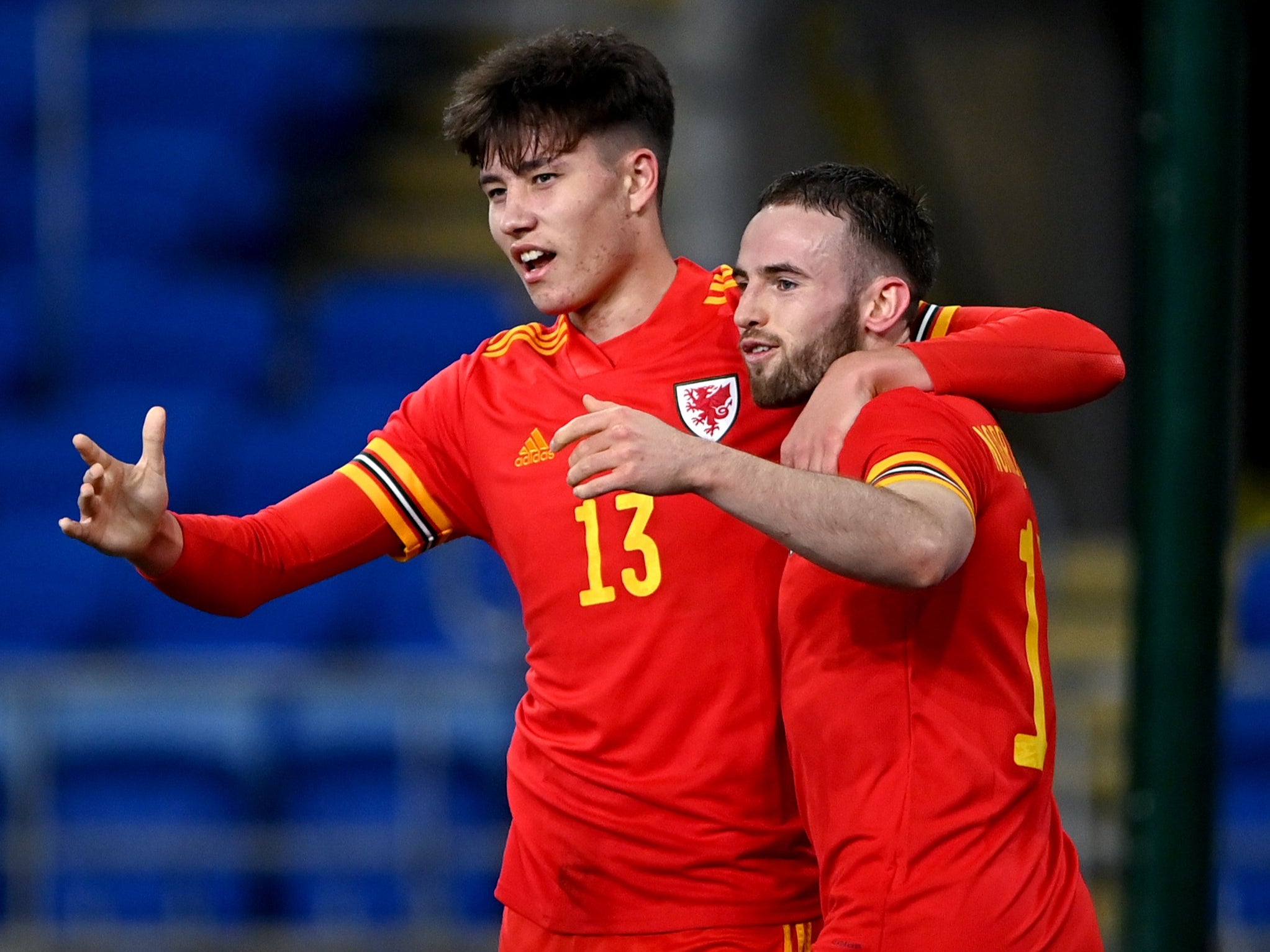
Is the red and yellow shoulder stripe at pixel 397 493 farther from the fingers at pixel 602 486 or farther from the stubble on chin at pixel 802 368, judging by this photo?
the fingers at pixel 602 486

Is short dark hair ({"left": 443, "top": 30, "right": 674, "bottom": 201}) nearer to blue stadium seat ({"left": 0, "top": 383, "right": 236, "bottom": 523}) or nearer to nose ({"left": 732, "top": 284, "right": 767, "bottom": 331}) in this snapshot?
nose ({"left": 732, "top": 284, "right": 767, "bottom": 331})

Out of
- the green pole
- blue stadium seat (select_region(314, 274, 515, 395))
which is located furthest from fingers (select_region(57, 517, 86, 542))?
blue stadium seat (select_region(314, 274, 515, 395))

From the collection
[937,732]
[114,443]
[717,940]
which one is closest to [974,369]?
[937,732]

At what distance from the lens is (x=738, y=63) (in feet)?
20.7

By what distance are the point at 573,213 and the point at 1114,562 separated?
17.9 ft

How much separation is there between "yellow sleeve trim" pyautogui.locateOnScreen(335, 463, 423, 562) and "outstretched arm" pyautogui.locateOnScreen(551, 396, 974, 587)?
843 mm

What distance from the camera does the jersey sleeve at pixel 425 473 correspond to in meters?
2.87

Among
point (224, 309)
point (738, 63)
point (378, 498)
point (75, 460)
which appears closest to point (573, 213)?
point (378, 498)

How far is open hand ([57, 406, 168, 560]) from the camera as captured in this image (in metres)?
2.51

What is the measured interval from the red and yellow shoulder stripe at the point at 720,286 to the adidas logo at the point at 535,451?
0.35m

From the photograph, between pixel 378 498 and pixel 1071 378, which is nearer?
pixel 1071 378

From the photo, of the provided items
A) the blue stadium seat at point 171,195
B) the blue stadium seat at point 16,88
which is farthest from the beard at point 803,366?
the blue stadium seat at point 16,88

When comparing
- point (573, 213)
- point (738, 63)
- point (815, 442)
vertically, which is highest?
point (738, 63)

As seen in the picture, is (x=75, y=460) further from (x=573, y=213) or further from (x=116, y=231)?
(x=573, y=213)
